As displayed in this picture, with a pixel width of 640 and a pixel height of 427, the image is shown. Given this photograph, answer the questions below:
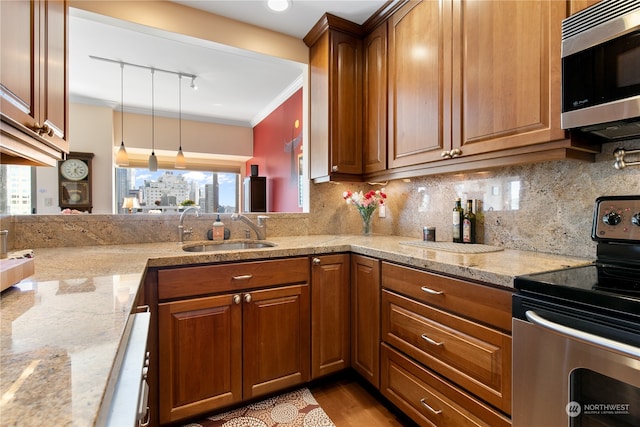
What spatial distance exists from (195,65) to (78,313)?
341 cm

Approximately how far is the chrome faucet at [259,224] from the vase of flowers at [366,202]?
661mm

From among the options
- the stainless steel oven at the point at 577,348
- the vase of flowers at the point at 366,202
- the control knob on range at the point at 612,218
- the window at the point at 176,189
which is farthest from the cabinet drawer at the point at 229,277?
the window at the point at 176,189

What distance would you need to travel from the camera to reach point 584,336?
829mm

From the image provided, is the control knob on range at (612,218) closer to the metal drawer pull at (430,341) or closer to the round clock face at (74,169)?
the metal drawer pull at (430,341)

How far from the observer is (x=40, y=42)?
109 cm

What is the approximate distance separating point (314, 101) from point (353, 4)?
0.69 meters

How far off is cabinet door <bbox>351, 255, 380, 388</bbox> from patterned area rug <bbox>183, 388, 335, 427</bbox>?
339 mm

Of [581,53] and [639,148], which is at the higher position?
[581,53]

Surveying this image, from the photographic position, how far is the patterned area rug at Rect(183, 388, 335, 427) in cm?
158

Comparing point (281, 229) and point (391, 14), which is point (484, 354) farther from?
point (391, 14)

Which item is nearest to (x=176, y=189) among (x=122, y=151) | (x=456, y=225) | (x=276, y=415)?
(x=122, y=151)

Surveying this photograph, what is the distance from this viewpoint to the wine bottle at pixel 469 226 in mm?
1852

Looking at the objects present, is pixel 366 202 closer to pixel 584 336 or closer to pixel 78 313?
pixel 584 336

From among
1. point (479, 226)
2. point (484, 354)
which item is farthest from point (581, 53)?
point (484, 354)
